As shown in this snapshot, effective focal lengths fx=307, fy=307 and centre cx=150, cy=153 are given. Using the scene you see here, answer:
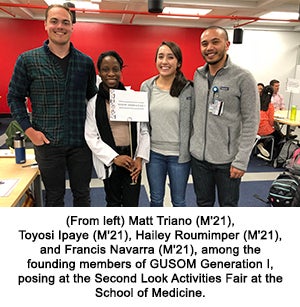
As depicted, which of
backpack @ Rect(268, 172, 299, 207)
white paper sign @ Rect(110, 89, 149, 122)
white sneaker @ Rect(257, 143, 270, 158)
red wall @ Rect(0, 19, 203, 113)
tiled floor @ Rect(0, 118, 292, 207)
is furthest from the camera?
red wall @ Rect(0, 19, 203, 113)

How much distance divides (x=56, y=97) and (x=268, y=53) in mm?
9483

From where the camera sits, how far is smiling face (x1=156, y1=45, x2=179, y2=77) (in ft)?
5.79

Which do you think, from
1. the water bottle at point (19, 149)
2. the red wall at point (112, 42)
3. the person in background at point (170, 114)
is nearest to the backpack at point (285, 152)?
the person in background at point (170, 114)

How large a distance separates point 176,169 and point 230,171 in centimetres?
32

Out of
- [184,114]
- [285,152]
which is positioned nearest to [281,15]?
[285,152]

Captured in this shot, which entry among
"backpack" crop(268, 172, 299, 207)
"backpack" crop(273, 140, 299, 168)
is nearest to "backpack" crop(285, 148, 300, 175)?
"backpack" crop(268, 172, 299, 207)

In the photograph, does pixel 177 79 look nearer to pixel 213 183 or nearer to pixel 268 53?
pixel 213 183

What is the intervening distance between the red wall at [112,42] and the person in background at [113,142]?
22.1ft

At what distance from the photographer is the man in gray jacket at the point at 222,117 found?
1658mm

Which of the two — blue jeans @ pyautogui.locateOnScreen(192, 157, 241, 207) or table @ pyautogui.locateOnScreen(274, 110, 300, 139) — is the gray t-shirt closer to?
blue jeans @ pyautogui.locateOnScreen(192, 157, 241, 207)

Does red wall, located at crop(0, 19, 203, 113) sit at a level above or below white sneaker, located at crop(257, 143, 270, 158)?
above

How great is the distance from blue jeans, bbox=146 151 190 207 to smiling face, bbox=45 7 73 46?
0.83m
